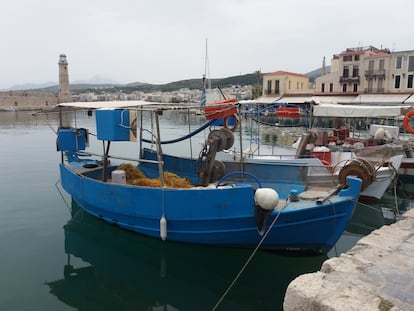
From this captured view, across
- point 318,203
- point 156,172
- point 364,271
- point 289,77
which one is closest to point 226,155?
point 156,172

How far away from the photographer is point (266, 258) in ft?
22.7

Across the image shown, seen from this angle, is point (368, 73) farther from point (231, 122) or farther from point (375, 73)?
point (231, 122)

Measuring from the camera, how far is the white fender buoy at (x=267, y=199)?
19.2 feet

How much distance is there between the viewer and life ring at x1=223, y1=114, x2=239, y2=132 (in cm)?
877

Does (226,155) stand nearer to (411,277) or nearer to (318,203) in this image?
(318,203)

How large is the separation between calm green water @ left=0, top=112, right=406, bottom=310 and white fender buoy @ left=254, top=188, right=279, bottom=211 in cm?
140

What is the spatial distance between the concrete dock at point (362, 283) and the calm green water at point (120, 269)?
203cm

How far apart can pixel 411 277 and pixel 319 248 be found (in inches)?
118

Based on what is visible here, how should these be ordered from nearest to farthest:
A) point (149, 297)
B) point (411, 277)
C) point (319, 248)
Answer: point (411, 277), point (149, 297), point (319, 248)

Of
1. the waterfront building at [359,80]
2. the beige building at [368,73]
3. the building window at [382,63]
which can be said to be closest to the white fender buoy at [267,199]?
the waterfront building at [359,80]

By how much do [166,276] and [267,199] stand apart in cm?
241

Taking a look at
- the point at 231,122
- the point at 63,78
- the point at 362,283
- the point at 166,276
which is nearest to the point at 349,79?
the point at 231,122

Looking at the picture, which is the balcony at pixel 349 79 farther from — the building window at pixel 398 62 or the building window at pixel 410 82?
the building window at pixel 410 82

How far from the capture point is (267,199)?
587 cm
